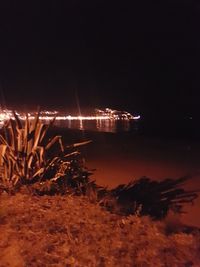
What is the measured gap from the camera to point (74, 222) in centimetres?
630

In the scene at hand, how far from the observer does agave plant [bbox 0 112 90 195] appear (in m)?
8.52

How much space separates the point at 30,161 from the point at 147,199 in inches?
86.0

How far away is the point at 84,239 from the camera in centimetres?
563

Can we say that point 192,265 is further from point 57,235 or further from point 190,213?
Result: point 190,213

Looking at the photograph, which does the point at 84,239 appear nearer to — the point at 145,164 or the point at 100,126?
the point at 145,164

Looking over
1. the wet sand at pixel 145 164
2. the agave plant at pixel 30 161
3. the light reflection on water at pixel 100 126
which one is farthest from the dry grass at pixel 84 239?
the light reflection on water at pixel 100 126

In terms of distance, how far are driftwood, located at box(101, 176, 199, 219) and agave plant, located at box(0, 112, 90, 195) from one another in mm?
1058

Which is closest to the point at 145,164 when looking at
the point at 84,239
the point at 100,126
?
the point at 84,239

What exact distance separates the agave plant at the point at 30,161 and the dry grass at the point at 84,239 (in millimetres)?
1423

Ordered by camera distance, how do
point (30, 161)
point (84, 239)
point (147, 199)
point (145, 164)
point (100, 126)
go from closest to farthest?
point (84, 239) → point (30, 161) → point (147, 199) → point (145, 164) → point (100, 126)

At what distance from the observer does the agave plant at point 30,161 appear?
28.0ft

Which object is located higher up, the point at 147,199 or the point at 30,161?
the point at 30,161

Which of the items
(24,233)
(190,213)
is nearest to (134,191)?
(190,213)

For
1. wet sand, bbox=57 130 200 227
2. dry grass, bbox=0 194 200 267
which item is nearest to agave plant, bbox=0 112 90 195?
dry grass, bbox=0 194 200 267
